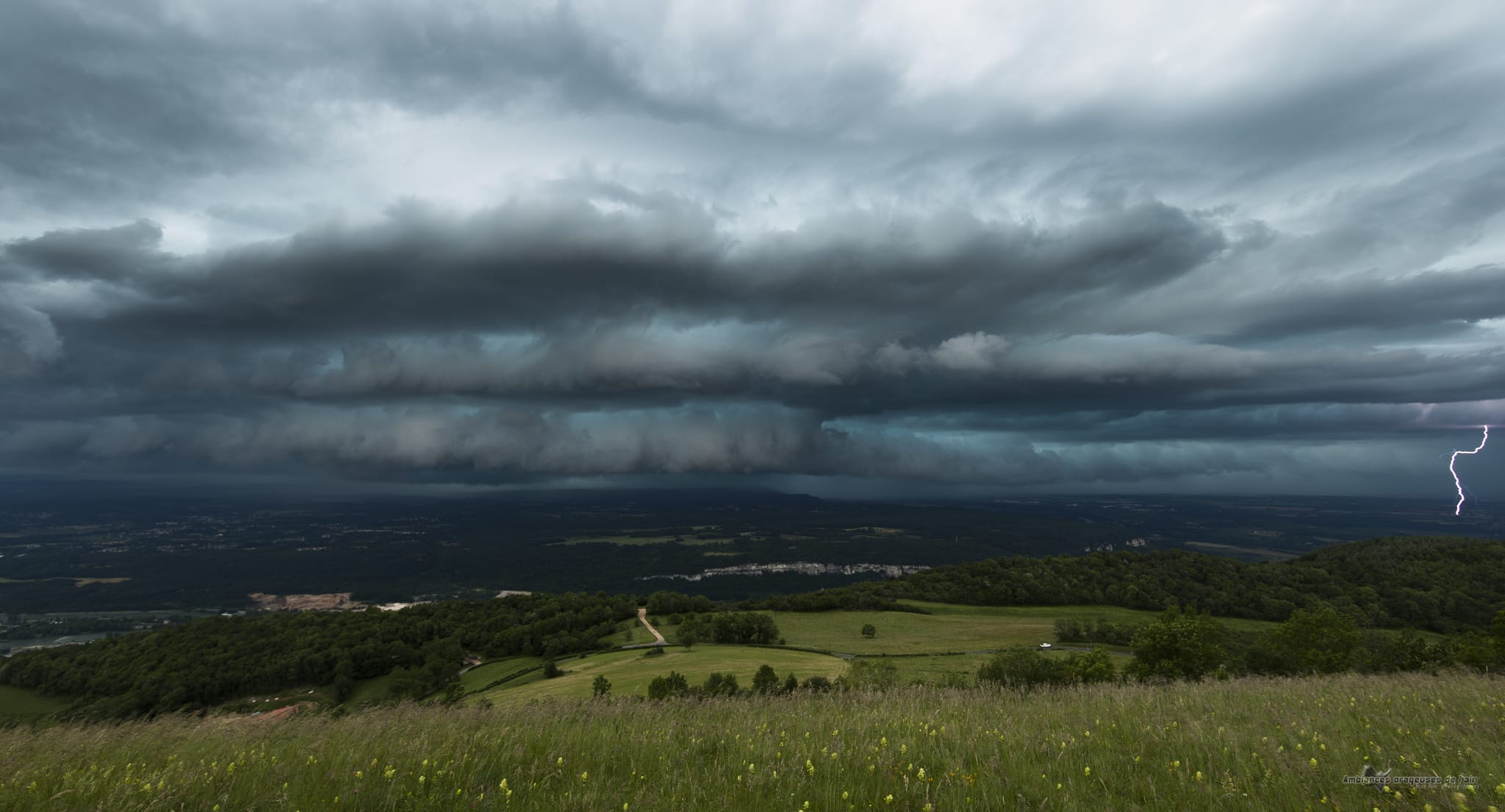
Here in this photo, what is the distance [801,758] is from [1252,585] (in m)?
154

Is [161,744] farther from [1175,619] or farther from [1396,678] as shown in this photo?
[1175,619]

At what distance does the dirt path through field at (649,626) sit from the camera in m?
90.4

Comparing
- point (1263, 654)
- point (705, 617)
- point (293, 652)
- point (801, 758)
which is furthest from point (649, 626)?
point (801, 758)

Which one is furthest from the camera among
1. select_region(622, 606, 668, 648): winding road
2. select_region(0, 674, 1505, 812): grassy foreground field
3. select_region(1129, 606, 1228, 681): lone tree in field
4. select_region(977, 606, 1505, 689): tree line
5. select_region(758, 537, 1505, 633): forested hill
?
select_region(758, 537, 1505, 633): forested hill

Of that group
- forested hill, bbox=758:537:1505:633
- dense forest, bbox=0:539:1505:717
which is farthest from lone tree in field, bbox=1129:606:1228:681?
forested hill, bbox=758:537:1505:633

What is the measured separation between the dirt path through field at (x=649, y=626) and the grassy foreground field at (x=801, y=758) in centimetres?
8488

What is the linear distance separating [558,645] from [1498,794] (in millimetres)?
99104

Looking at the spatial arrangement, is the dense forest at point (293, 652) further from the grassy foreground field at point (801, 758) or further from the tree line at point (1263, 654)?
the grassy foreground field at point (801, 758)

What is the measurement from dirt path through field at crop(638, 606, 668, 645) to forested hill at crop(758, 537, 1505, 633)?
80.2ft

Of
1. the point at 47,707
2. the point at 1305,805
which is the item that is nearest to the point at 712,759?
the point at 1305,805

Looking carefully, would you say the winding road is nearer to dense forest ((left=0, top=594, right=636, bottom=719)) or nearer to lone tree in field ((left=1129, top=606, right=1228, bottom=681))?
dense forest ((left=0, top=594, right=636, bottom=719))

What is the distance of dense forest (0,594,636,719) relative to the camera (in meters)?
78.5

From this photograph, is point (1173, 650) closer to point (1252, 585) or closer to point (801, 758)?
point (801, 758)

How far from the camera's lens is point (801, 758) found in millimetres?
6691
